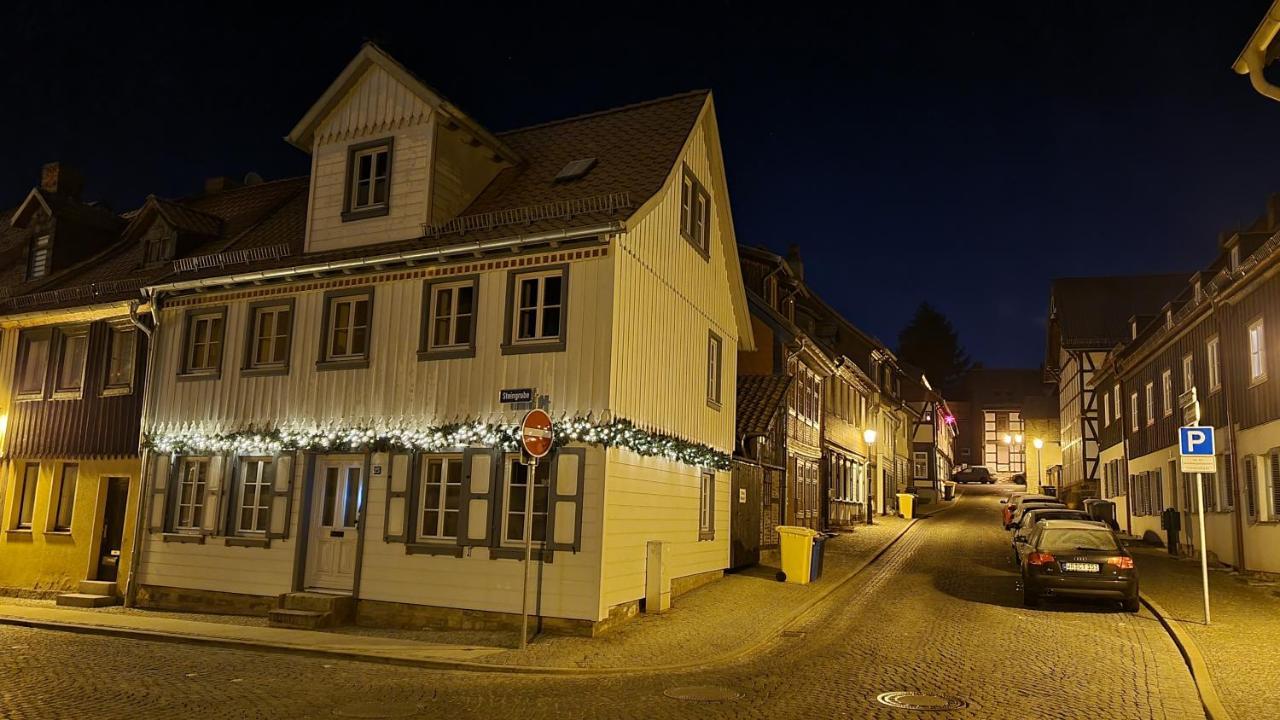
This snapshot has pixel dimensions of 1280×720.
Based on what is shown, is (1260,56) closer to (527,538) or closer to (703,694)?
(703,694)

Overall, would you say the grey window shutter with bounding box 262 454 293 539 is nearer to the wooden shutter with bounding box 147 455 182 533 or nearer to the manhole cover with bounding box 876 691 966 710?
the wooden shutter with bounding box 147 455 182 533

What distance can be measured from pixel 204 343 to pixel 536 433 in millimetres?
9744

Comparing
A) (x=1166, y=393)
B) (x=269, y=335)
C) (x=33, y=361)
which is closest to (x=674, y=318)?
(x=269, y=335)

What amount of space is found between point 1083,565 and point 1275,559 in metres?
5.41

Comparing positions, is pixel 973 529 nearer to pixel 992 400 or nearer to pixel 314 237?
pixel 314 237

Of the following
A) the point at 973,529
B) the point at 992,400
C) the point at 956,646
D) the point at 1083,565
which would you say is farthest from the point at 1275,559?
the point at 992,400

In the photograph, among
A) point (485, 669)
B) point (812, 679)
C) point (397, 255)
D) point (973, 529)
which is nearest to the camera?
point (812, 679)

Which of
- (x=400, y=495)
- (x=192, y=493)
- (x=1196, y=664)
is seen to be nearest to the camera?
(x=1196, y=664)

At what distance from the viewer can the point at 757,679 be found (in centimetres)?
1085

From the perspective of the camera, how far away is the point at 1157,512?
28.8 m

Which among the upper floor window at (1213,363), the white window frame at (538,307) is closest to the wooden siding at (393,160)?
the white window frame at (538,307)

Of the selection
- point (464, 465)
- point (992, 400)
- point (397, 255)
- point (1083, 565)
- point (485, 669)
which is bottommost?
point (485, 669)

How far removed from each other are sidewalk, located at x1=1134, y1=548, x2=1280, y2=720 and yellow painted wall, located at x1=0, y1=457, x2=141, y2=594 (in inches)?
740

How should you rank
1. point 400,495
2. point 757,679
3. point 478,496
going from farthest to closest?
point 400,495, point 478,496, point 757,679
